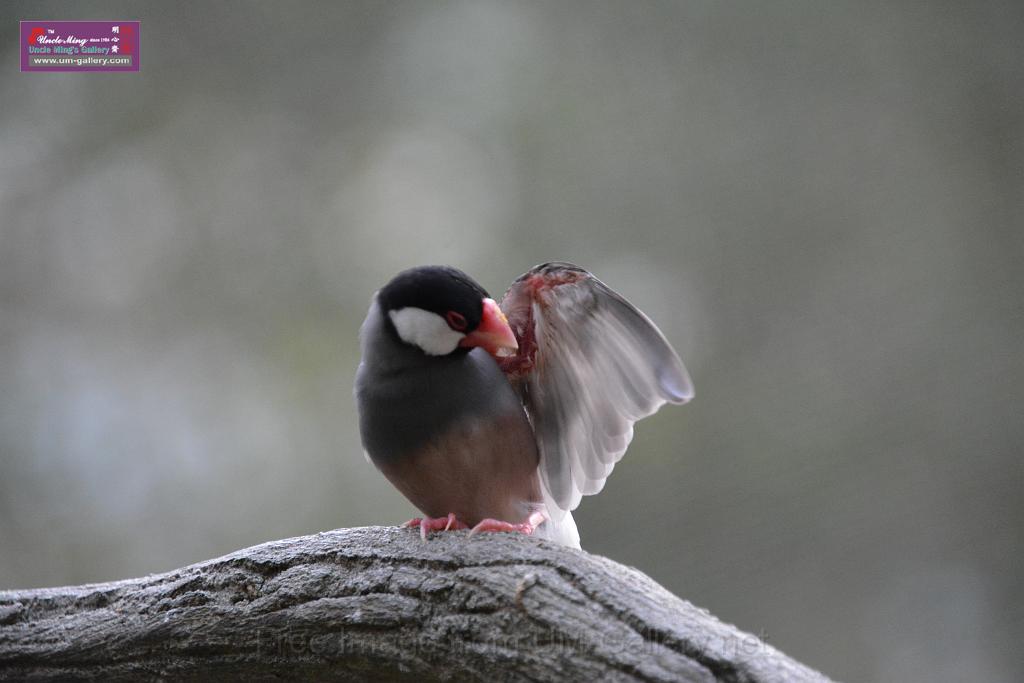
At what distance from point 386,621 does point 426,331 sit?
0.70 meters

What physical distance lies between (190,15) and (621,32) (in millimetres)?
2016

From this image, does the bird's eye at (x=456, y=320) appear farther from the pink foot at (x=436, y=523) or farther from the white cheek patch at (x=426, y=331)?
the pink foot at (x=436, y=523)

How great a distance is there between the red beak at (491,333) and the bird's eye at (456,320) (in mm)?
29

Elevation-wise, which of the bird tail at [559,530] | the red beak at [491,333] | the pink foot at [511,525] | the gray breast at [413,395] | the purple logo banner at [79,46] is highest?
the purple logo banner at [79,46]

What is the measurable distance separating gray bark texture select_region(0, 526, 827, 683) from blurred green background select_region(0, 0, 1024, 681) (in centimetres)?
199

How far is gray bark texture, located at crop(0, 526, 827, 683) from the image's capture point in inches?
59.9

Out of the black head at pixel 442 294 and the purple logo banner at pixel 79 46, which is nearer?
the black head at pixel 442 294

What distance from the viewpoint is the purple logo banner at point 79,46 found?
152 inches

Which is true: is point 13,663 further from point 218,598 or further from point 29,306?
point 29,306

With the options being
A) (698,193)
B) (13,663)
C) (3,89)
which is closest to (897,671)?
(698,193)

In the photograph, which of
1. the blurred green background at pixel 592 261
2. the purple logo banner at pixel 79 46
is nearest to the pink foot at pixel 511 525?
the blurred green background at pixel 592 261

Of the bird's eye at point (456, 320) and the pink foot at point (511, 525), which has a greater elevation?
the bird's eye at point (456, 320)

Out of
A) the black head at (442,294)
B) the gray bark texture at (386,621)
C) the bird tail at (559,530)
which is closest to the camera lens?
the gray bark texture at (386,621)

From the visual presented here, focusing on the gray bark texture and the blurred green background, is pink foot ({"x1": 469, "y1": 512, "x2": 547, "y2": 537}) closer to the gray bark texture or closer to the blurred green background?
the gray bark texture
